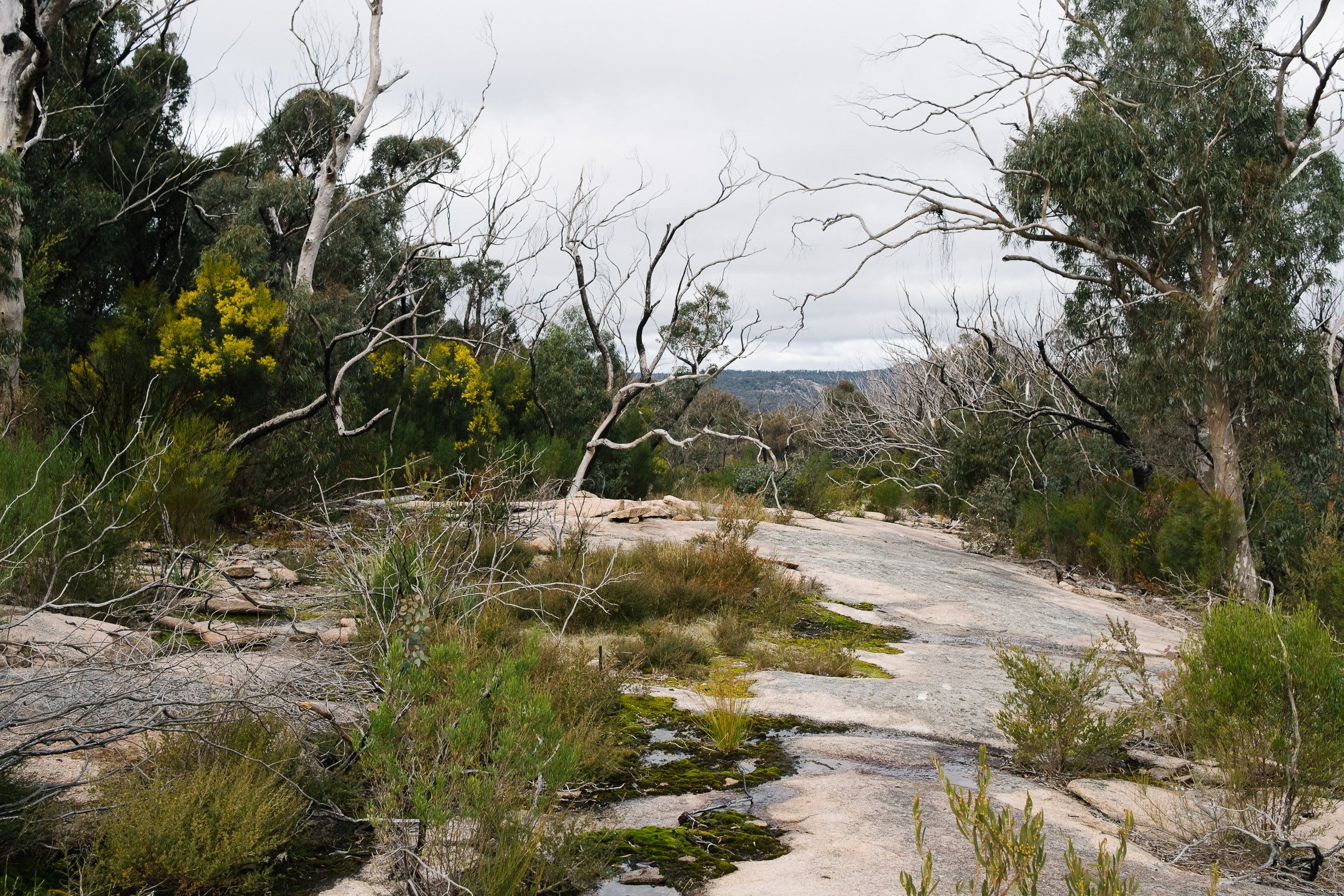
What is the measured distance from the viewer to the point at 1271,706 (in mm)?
4121

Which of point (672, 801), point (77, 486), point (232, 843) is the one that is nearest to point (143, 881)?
point (232, 843)

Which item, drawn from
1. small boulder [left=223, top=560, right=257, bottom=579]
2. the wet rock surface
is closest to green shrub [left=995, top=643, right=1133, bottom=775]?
the wet rock surface

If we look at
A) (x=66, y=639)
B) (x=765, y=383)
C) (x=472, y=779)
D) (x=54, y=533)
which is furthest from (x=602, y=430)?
(x=765, y=383)

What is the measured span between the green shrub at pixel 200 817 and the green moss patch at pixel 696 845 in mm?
1120

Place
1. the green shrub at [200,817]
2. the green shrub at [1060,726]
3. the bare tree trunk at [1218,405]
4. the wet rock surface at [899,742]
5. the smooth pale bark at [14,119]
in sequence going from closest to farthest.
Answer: the green shrub at [200,817] < the wet rock surface at [899,742] < the green shrub at [1060,726] < the smooth pale bark at [14,119] < the bare tree trunk at [1218,405]

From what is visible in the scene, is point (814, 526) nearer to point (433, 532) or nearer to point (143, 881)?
point (433, 532)

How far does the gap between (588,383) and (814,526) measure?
20.1 feet

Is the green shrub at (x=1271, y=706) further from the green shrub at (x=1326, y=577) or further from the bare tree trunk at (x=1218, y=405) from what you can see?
the bare tree trunk at (x=1218, y=405)

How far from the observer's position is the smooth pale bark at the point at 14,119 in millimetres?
10438

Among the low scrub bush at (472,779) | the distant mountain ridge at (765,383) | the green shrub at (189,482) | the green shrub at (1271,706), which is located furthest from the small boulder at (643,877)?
the distant mountain ridge at (765,383)

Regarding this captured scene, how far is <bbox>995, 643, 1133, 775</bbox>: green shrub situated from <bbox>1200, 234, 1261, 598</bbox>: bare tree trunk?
10.1 metres

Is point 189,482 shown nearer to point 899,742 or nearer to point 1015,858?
point 899,742

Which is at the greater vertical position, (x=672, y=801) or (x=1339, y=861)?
(x=1339, y=861)

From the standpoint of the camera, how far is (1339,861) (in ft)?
12.0
